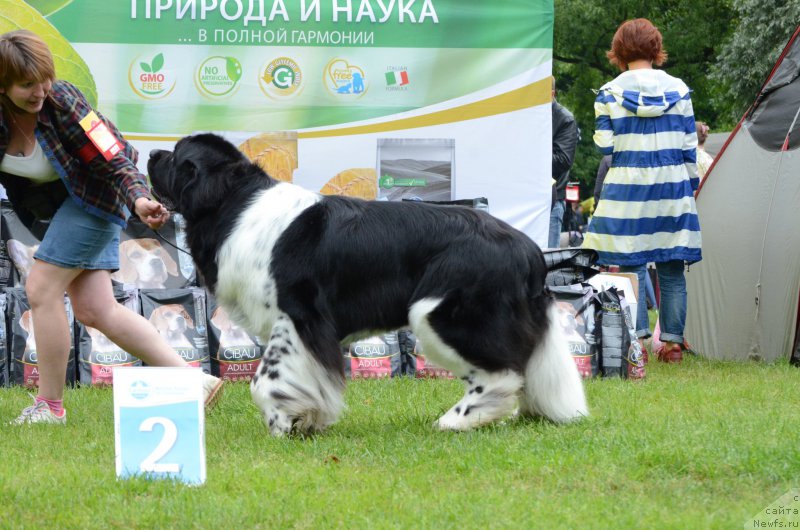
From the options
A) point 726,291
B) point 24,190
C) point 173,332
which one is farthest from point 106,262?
point 726,291

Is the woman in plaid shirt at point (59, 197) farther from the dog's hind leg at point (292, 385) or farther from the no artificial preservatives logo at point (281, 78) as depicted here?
the no artificial preservatives logo at point (281, 78)

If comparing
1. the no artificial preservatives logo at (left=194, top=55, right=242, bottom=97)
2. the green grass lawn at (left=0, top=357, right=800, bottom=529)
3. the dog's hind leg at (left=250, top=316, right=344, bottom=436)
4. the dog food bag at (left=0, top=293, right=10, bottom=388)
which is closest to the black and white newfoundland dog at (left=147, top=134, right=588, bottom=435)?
the dog's hind leg at (left=250, top=316, right=344, bottom=436)

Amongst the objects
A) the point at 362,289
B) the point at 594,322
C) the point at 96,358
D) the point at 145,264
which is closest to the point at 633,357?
the point at 594,322

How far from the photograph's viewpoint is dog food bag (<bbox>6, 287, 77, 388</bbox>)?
6035 mm

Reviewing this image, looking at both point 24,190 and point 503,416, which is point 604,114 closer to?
point 503,416

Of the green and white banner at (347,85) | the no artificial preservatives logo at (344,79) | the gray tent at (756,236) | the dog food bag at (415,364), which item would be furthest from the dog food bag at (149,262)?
the gray tent at (756,236)

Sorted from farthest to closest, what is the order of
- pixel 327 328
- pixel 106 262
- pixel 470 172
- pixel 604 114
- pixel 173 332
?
pixel 470 172 < pixel 604 114 < pixel 173 332 < pixel 106 262 < pixel 327 328

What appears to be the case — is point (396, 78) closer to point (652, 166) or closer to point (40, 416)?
point (652, 166)

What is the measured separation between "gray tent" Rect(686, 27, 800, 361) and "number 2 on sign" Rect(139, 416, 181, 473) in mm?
4915

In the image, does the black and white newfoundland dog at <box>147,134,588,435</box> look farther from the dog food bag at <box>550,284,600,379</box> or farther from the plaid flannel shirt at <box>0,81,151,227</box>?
the dog food bag at <box>550,284,600,379</box>

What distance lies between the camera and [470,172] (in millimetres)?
7387

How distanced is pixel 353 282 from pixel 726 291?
410 centimetres

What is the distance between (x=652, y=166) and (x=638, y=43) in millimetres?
850

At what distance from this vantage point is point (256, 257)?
436cm
